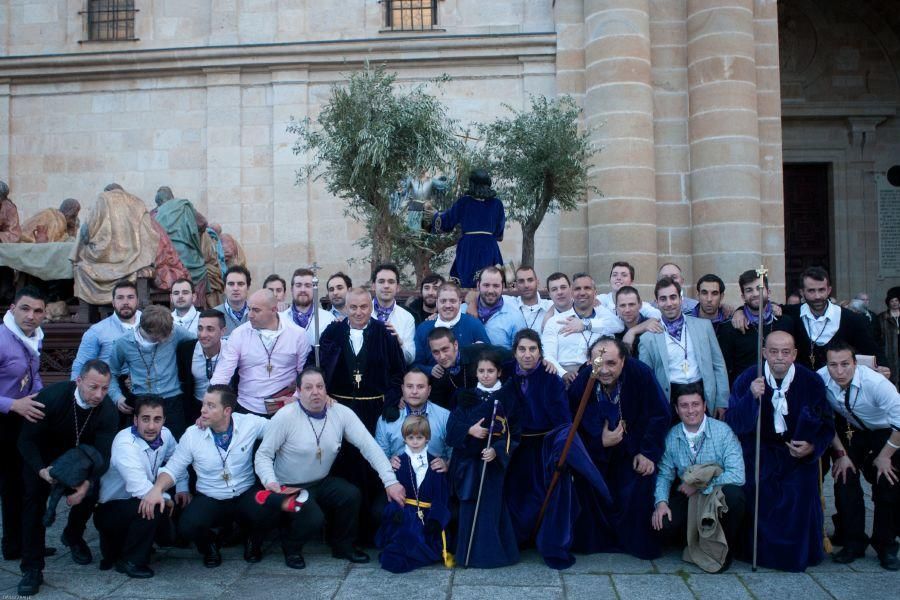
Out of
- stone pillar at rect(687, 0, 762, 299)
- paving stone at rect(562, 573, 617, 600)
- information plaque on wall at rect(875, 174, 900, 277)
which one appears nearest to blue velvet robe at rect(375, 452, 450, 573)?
paving stone at rect(562, 573, 617, 600)

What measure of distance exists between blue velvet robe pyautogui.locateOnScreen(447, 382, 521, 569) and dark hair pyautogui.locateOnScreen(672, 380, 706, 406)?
4.07 feet

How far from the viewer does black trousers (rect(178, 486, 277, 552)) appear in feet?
19.1

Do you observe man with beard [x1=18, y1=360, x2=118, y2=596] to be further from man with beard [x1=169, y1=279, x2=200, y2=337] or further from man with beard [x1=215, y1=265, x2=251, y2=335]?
man with beard [x1=215, y1=265, x2=251, y2=335]

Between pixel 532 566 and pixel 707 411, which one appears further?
pixel 707 411

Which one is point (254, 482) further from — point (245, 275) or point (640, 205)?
point (640, 205)

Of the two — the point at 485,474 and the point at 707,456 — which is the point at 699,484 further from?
the point at 485,474

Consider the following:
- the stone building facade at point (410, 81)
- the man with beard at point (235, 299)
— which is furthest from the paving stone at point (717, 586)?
the stone building facade at point (410, 81)

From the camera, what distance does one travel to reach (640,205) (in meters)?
13.5

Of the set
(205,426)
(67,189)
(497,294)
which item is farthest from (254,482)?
(67,189)

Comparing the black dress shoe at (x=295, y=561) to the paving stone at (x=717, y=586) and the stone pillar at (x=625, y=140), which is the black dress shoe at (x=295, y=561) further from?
the stone pillar at (x=625, y=140)

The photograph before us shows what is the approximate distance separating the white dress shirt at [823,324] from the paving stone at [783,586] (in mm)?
2066

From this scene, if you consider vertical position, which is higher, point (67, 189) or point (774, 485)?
point (67, 189)

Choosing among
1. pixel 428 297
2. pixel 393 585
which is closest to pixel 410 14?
pixel 428 297

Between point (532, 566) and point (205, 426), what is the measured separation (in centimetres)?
251
